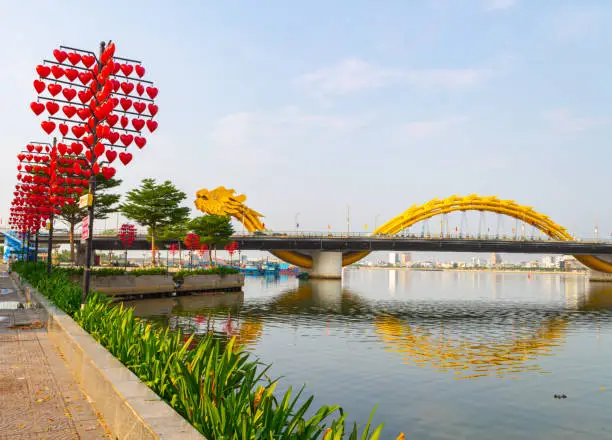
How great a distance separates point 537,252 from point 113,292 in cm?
9523

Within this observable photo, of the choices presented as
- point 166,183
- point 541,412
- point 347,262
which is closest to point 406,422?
point 541,412

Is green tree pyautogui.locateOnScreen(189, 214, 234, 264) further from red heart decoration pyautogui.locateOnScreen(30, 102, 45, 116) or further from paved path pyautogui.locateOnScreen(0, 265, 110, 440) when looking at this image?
paved path pyautogui.locateOnScreen(0, 265, 110, 440)

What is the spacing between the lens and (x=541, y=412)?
1727cm

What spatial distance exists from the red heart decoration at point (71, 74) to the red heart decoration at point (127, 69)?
71.3 inches

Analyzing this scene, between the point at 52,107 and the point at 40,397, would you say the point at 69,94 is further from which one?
the point at 40,397

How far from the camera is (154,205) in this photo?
257ft

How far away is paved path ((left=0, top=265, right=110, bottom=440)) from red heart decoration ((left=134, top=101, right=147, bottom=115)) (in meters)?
7.99

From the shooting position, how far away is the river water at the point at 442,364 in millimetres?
16422

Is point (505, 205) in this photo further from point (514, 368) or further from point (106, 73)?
point (106, 73)

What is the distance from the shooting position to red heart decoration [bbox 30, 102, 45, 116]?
1825cm

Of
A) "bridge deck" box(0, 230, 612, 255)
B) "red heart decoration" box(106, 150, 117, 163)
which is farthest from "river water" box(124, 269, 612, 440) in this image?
"bridge deck" box(0, 230, 612, 255)

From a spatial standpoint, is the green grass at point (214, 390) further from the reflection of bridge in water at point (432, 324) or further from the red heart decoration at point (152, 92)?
the reflection of bridge in water at point (432, 324)

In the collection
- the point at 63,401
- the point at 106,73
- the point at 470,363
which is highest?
the point at 106,73

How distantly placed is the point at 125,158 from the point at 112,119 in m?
→ 1.39
